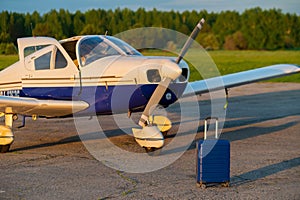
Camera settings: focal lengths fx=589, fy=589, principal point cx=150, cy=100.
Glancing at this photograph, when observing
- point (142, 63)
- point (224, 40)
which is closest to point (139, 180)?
point (142, 63)

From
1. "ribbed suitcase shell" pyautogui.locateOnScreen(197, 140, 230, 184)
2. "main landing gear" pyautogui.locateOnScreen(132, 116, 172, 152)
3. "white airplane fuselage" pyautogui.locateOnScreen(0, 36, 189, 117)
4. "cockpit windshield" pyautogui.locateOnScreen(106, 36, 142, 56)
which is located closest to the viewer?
"ribbed suitcase shell" pyautogui.locateOnScreen(197, 140, 230, 184)

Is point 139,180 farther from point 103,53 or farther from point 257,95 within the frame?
point 257,95

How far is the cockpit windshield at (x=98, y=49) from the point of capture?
10.4 meters

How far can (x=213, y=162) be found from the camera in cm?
728

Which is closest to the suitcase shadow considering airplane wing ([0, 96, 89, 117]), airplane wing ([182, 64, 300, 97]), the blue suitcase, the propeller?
the blue suitcase

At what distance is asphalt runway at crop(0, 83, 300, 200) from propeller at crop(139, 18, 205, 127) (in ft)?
2.40

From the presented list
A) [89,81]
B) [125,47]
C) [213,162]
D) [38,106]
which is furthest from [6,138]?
[213,162]

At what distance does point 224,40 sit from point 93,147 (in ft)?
188

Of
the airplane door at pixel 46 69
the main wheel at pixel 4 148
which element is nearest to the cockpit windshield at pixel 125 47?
the airplane door at pixel 46 69

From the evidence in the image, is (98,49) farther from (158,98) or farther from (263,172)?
(263,172)

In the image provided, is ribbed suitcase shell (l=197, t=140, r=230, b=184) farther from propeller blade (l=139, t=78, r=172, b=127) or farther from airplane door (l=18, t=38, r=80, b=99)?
airplane door (l=18, t=38, r=80, b=99)

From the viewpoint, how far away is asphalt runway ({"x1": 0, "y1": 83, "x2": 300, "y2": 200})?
7.07m

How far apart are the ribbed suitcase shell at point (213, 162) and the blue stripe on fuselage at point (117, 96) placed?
2.90 metres

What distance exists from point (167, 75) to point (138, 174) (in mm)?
1968
